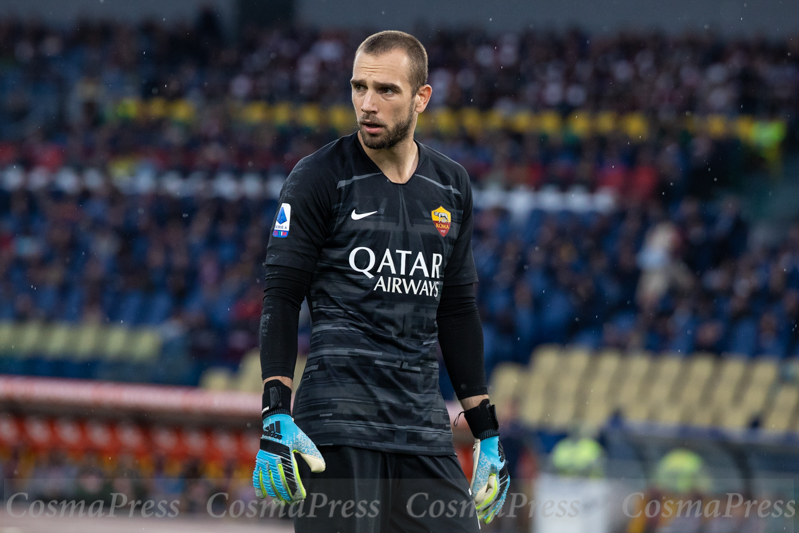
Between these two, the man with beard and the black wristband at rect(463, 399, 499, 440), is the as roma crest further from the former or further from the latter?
the black wristband at rect(463, 399, 499, 440)

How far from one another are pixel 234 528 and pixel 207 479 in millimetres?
1149

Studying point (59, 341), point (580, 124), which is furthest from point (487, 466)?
point (580, 124)

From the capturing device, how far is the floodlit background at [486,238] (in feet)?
30.4

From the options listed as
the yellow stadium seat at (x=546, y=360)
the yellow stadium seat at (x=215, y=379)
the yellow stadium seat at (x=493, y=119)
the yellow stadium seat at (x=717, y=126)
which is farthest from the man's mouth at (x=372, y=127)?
the yellow stadium seat at (x=493, y=119)

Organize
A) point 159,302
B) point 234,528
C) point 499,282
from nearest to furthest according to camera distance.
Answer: point 234,528 → point 499,282 → point 159,302

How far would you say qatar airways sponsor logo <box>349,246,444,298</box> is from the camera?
→ 280 centimetres

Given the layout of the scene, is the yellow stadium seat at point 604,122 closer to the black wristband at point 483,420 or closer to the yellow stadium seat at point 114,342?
the yellow stadium seat at point 114,342

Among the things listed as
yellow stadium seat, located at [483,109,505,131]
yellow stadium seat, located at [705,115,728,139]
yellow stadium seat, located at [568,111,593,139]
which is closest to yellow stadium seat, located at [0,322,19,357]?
yellow stadium seat, located at [483,109,505,131]

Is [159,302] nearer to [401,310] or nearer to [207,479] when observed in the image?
[207,479]

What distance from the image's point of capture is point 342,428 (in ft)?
8.99

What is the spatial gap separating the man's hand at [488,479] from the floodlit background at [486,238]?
4.58 m

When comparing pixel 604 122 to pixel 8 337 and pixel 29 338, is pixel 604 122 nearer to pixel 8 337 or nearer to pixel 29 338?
pixel 29 338

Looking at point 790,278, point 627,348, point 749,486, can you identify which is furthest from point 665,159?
point 749,486

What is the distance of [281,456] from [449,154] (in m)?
13.1
